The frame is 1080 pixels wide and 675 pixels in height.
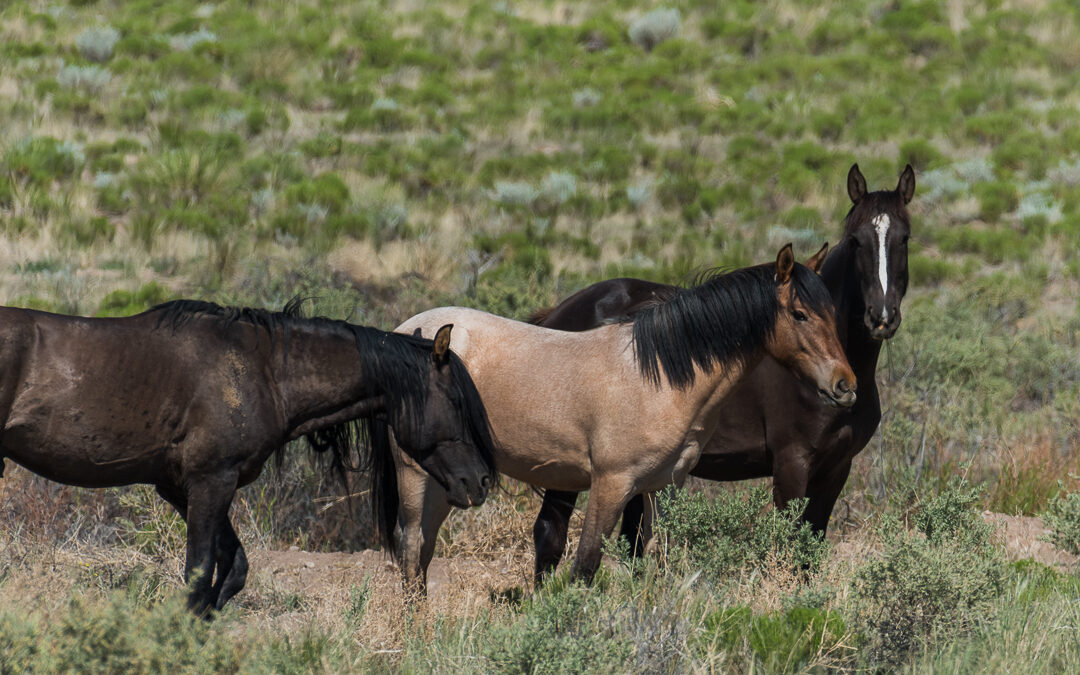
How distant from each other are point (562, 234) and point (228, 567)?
11.6m

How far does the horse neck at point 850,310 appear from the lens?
6.54 m

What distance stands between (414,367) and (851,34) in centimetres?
2098

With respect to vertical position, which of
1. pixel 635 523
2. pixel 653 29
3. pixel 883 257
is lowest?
pixel 635 523

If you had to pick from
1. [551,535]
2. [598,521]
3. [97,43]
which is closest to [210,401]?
[598,521]

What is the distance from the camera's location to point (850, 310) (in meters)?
6.57

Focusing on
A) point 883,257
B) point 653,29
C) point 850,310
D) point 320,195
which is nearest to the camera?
point 883,257

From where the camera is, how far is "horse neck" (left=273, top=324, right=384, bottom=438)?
5645 mm

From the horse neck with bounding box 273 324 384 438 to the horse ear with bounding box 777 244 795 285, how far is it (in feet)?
6.36

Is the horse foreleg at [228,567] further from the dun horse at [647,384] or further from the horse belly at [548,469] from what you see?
the horse belly at [548,469]

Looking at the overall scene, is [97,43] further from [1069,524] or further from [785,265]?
[1069,524]

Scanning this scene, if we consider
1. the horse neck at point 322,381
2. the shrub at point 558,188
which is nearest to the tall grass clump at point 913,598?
the horse neck at point 322,381

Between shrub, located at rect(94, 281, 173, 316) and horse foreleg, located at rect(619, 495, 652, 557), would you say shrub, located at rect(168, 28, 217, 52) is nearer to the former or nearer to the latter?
shrub, located at rect(94, 281, 173, 316)

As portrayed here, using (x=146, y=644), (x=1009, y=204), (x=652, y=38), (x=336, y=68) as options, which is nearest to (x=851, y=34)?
(x=652, y=38)

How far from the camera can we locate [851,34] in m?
24.5
